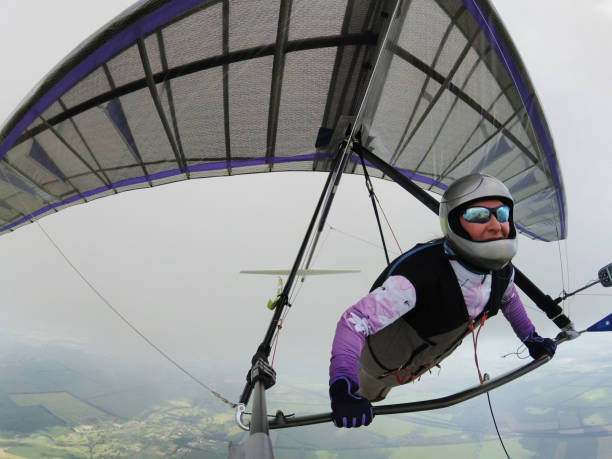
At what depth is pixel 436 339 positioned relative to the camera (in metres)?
2.12

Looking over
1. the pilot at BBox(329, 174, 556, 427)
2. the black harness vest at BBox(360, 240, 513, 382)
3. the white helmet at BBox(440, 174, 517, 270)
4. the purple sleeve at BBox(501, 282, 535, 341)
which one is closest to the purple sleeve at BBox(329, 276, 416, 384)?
the pilot at BBox(329, 174, 556, 427)

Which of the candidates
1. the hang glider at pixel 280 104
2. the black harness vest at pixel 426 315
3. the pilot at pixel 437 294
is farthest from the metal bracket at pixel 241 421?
the black harness vest at pixel 426 315

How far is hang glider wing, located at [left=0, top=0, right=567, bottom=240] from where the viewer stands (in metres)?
2.61

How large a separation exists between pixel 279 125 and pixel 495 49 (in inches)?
102

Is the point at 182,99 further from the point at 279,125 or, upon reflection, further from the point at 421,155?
the point at 421,155

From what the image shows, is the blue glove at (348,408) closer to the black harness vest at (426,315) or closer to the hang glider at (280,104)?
the black harness vest at (426,315)


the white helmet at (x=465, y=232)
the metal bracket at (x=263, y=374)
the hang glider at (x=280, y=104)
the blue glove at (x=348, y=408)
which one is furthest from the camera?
the hang glider at (x=280, y=104)

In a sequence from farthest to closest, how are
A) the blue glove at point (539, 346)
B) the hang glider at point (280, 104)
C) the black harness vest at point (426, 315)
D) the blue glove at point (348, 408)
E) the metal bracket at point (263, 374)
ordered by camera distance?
the hang glider at point (280, 104)
the blue glove at point (539, 346)
the metal bracket at point (263, 374)
the black harness vest at point (426, 315)
the blue glove at point (348, 408)

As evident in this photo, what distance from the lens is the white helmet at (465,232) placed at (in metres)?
1.73

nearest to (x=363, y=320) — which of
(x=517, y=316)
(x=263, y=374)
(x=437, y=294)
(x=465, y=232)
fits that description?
(x=437, y=294)

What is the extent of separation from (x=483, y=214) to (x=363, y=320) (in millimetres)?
844

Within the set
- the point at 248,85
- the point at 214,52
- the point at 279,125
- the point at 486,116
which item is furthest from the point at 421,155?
the point at 214,52

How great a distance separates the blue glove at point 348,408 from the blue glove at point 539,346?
1961mm

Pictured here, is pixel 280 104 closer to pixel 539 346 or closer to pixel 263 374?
pixel 263 374
